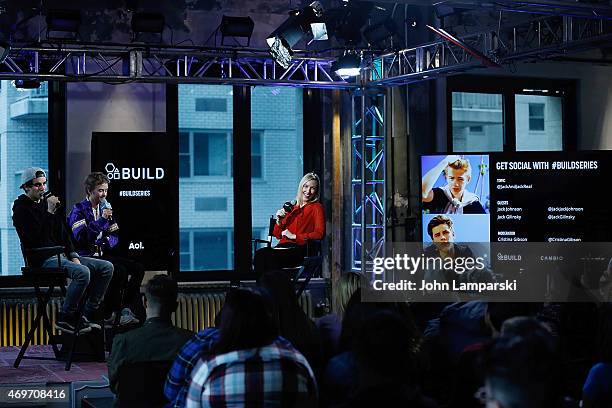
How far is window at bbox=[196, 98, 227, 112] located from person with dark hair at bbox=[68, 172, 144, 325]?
118 inches

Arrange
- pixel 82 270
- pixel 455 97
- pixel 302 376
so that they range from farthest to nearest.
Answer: pixel 455 97 → pixel 82 270 → pixel 302 376

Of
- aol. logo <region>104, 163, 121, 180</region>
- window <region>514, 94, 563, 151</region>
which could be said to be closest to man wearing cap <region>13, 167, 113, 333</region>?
aol. logo <region>104, 163, 121, 180</region>

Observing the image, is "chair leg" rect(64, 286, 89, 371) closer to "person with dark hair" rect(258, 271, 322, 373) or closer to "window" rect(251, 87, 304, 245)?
"window" rect(251, 87, 304, 245)

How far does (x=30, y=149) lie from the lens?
1028 cm

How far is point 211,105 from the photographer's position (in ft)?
36.5

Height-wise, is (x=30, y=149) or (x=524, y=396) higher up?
(x=30, y=149)

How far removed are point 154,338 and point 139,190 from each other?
553 cm

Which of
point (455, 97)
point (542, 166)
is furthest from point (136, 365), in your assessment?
point (455, 97)

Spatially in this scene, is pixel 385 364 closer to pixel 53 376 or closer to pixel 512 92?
pixel 53 376

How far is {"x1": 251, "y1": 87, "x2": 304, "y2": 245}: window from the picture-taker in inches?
444

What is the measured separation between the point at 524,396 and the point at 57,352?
6.61m

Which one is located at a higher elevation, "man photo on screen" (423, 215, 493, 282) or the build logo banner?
the build logo banner

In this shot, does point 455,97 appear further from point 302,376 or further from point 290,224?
point 302,376

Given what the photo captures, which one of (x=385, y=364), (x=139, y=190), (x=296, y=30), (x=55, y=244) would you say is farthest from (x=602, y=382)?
(x=139, y=190)
